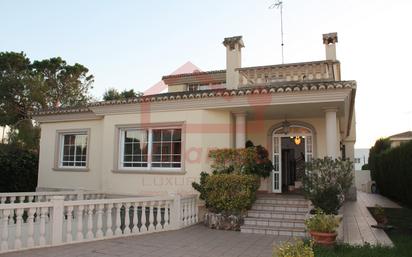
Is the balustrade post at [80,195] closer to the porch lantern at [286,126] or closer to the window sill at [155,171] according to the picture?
the window sill at [155,171]

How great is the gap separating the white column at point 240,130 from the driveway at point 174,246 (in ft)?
10.7

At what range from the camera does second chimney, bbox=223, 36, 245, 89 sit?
1166 centimetres

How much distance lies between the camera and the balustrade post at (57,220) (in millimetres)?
7238

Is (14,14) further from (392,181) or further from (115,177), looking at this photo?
(392,181)

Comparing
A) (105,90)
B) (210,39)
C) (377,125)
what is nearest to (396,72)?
(210,39)

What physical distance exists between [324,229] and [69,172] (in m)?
10.9

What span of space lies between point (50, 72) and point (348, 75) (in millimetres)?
24433

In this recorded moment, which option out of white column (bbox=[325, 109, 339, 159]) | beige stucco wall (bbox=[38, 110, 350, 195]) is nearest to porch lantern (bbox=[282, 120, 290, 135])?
beige stucco wall (bbox=[38, 110, 350, 195])

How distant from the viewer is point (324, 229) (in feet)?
22.8

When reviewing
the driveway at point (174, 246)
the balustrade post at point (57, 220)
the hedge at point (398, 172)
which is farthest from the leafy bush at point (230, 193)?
the hedge at point (398, 172)

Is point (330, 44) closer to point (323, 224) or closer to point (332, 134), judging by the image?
point (332, 134)

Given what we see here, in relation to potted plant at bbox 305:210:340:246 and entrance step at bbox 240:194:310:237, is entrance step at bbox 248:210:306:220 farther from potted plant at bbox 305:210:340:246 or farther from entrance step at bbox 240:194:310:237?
potted plant at bbox 305:210:340:246

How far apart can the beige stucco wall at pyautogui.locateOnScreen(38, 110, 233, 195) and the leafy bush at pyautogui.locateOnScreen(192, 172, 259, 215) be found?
1.22 meters

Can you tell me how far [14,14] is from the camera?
489 inches
